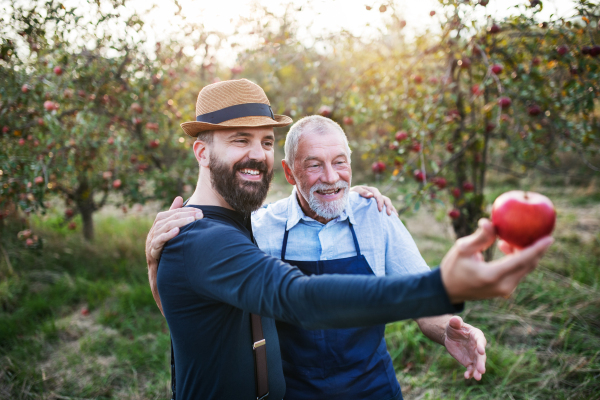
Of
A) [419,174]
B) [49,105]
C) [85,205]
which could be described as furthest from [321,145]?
[85,205]

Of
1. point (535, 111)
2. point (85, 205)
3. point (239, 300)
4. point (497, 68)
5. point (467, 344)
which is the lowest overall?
point (467, 344)

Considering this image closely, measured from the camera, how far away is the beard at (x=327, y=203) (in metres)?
1.73

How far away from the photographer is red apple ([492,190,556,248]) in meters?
0.85

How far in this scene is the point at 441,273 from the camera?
30.2 inches

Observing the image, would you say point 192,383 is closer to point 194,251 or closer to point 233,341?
point 233,341

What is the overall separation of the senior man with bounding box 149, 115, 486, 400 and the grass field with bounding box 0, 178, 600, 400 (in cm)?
143

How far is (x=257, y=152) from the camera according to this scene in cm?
155

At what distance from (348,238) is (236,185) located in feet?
1.96

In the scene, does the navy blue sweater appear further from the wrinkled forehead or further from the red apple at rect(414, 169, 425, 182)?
the red apple at rect(414, 169, 425, 182)

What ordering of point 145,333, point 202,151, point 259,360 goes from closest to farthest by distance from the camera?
point 259,360 → point 202,151 → point 145,333

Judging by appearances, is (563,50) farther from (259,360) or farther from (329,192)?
(259,360)

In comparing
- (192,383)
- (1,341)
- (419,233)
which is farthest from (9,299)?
(419,233)

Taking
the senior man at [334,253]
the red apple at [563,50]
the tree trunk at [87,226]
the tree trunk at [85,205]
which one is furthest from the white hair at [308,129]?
the tree trunk at [87,226]

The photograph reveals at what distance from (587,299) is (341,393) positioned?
3.15 metres
